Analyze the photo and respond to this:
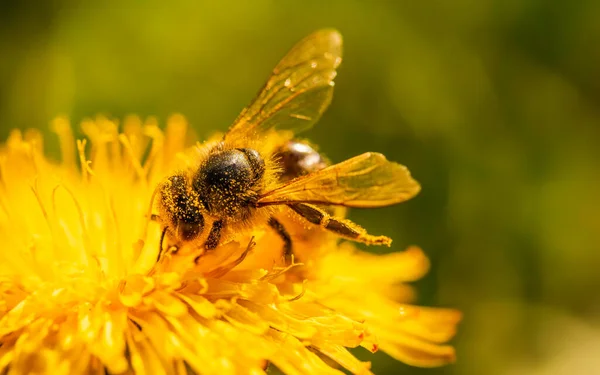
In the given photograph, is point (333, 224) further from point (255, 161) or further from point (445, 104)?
point (445, 104)

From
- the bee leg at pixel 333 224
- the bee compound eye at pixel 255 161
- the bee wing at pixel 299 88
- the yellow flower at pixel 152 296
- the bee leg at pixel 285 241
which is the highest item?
the bee wing at pixel 299 88

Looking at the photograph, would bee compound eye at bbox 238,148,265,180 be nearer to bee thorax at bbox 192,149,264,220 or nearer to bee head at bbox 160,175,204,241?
bee thorax at bbox 192,149,264,220

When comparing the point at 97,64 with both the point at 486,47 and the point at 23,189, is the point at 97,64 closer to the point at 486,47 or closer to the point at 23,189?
the point at 23,189

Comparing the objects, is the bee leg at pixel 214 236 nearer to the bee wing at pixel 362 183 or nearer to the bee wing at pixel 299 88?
the bee wing at pixel 362 183

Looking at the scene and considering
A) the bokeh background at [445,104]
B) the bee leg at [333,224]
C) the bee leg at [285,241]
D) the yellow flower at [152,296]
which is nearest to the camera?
the yellow flower at [152,296]

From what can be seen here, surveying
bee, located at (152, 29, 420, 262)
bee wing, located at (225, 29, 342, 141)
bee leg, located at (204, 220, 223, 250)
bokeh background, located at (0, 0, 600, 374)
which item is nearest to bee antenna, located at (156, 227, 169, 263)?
bee, located at (152, 29, 420, 262)

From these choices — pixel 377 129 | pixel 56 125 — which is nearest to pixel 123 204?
pixel 56 125

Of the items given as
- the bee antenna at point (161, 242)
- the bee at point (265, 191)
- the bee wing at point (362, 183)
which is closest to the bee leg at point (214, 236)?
the bee at point (265, 191)
